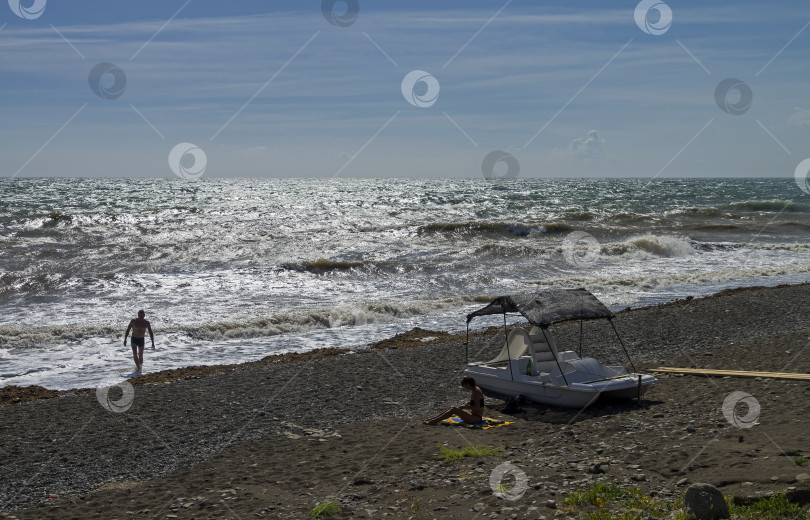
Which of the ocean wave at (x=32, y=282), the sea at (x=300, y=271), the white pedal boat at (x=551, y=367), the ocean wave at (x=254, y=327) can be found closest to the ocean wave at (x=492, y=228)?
the sea at (x=300, y=271)

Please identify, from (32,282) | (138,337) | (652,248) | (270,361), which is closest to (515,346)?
(270,361)

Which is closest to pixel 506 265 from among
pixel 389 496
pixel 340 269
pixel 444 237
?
pixel 340 269

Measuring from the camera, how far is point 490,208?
7775 centimetres

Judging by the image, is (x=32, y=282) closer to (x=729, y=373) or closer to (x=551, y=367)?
(x=551, y=367)

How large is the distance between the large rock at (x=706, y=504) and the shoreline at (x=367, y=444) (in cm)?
52

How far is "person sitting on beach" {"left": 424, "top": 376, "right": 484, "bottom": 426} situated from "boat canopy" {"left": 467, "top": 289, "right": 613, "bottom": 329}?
1764 mm

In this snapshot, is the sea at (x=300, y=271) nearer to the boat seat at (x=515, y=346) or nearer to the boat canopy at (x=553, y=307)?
the boat seat at (x=515, y=346)

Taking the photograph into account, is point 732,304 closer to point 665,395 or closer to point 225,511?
point 665,395

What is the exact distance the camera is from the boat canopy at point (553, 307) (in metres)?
12.9

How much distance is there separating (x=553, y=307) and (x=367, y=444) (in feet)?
14.3

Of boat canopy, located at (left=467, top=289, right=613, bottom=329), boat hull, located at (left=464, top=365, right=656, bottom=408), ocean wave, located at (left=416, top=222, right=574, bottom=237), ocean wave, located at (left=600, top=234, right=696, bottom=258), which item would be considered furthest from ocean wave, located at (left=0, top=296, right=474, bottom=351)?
ocean wave, located at (left=416, top=222, right=574, bottom=237)

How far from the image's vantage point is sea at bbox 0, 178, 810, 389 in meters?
21.2

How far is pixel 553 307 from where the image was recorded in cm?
1318

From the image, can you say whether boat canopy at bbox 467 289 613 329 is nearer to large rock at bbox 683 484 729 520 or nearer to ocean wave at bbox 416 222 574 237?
large rock at bbox 683 484 729 520
